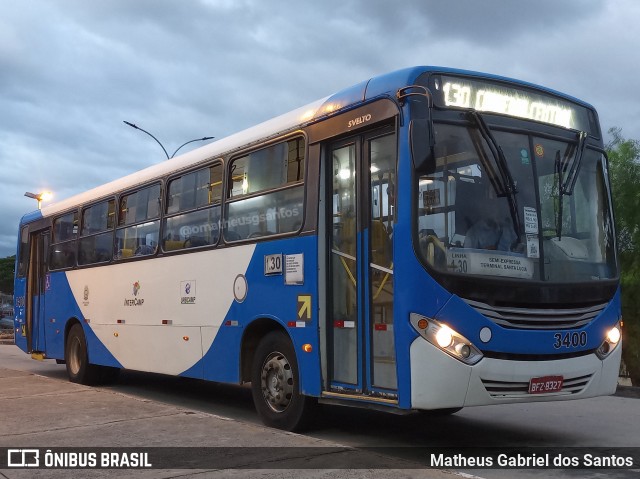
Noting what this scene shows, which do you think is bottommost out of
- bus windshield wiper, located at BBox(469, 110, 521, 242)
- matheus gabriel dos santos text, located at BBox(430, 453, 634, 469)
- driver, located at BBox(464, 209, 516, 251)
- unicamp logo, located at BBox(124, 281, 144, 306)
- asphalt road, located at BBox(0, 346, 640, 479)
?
asphalt road, located at BBox(0, 346, 640, 479)

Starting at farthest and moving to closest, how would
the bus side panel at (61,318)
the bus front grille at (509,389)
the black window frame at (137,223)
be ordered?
1. the bus side panel at (61,318)
2. the black window frame at (137,223)
3. the bus front grille at (509,389)

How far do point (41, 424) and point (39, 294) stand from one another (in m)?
7.31

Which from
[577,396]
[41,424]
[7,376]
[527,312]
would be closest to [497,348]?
[527,312]

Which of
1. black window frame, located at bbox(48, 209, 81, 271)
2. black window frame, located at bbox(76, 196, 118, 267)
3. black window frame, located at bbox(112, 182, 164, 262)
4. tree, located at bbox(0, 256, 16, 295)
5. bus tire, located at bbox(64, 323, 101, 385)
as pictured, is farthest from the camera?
tree, located at bbox(0, 256, 16, 295)

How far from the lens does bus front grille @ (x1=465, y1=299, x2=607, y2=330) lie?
19.8ft

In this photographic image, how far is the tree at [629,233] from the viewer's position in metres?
16.1

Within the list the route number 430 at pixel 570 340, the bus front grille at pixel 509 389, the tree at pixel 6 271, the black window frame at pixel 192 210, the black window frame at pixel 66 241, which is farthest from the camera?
the tree at pixel 6 271

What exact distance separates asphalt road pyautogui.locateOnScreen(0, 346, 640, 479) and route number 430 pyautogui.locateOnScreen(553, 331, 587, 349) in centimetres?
104

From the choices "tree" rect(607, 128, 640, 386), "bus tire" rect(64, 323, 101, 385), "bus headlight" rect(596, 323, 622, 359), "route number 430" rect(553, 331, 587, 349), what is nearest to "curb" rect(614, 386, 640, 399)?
"tree" rect(607, 128, 640, 386)

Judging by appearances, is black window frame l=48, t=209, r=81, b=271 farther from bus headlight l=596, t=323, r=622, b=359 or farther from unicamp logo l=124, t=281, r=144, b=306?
bus headlight l=596, t=323, r=622, b=359

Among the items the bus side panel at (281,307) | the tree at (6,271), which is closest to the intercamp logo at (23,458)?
the bus side panel at (281,307)

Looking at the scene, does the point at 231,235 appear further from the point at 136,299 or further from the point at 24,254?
the point at 24,254

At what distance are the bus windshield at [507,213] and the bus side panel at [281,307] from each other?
1.55 m

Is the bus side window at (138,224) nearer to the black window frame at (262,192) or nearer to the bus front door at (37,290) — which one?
the black window frame at (262,192)
